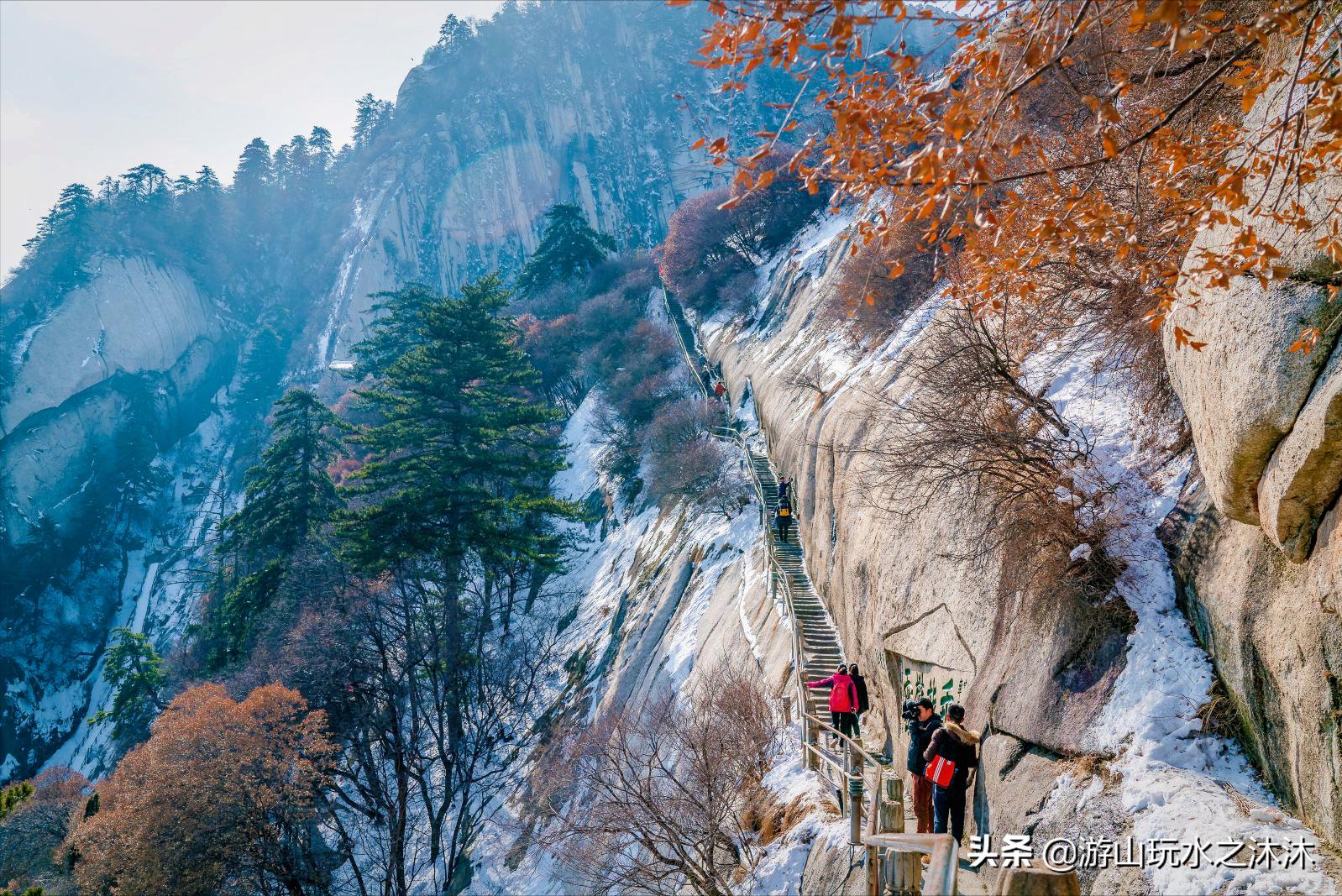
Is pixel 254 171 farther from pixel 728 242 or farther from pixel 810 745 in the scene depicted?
pixel 810 745

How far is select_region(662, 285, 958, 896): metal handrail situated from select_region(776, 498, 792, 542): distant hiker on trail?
43 cm

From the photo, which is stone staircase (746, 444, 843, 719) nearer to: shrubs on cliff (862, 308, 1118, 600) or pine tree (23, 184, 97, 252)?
shrubs on cliff (862, 308, 1118, 600)

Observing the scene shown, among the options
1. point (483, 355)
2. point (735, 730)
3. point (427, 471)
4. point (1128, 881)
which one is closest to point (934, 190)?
point (1128, 881)

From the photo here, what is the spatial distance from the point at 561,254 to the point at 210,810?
1750 inches

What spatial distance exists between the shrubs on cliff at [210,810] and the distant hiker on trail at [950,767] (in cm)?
1519

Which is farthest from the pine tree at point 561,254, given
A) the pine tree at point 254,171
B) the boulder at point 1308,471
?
the pine tree at point 254,171

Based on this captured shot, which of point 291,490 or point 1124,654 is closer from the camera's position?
point 1124,654

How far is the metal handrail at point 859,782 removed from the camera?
366cm

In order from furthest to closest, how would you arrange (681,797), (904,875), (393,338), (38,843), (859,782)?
(393,338) → (38,843) → (681,797) → (859,782) → (904,875)

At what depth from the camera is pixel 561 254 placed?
177 ft

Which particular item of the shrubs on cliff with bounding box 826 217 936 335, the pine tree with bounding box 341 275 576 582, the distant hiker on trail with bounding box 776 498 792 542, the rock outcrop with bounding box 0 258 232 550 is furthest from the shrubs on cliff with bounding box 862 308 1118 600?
the rock outcrop with bounding box 0 258 232 550

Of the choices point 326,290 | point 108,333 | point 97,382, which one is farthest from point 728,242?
point 326,290

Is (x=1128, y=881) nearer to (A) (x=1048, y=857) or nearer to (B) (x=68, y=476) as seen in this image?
(A) (x=1048, y=857)

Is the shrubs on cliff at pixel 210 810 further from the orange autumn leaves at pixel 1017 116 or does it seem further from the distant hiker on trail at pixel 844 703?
the orange autumn leaves at pixel 1017 116
